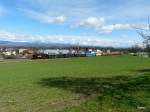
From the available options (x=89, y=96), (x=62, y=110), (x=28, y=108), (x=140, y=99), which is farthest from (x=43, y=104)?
(x=140, y=99)

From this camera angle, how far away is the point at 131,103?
1245cm

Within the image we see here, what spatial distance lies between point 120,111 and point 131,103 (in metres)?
1.84

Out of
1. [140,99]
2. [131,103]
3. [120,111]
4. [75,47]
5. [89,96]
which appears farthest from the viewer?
[75,47]

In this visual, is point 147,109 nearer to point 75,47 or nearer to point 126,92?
point 126,92

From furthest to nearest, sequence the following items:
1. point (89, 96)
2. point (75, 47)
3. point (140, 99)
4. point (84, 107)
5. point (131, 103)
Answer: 1. point (75, 47)
2. point (89, 96)
3. point (140, 99)
4. point (131, 103)
5. point (84, 107)

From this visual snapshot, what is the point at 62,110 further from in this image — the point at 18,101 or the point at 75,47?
the point at 75,47

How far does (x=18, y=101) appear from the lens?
13.9 metres

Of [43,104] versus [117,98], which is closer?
[43,104]

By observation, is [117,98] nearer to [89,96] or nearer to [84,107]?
[89,96]

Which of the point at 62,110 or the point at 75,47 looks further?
the point at 75,47

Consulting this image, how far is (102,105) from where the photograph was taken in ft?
39.4

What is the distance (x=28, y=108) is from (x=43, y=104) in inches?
37.4

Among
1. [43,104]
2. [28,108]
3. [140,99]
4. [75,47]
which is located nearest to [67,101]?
[43,104]

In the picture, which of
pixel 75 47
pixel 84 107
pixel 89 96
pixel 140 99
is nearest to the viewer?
pixel 84 107
